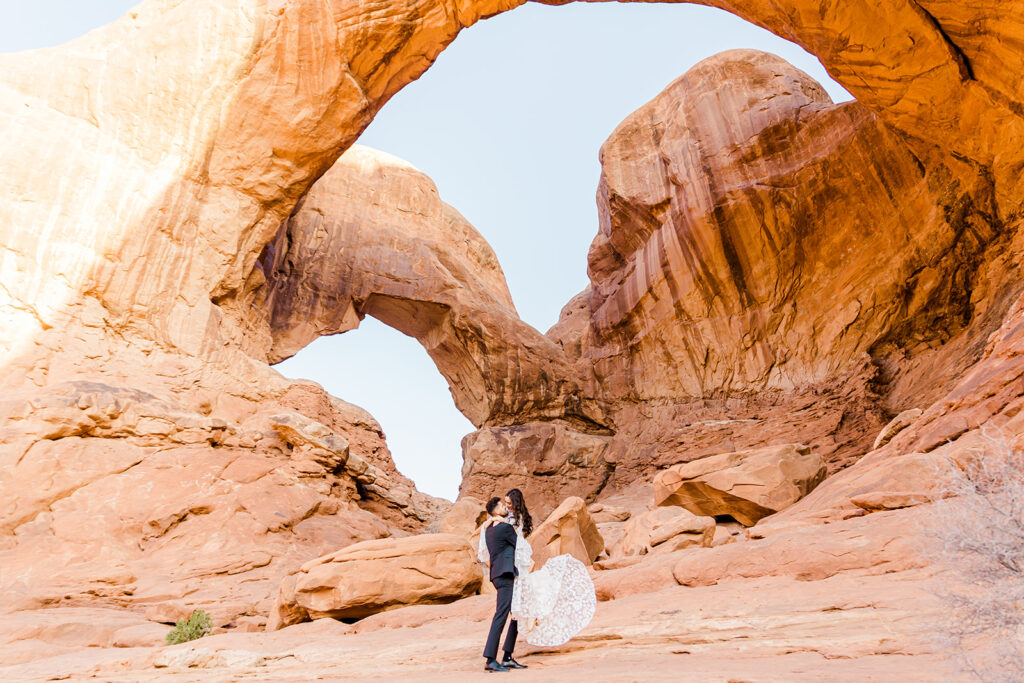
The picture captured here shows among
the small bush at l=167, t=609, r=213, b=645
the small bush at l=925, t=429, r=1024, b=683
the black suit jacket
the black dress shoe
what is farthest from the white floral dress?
the small bush at l=167, t=609, r=213, b=645

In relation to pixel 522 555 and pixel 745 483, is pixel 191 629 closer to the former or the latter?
pixel 522 555

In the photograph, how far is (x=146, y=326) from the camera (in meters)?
17.1

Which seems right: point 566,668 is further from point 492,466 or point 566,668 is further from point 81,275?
point 492,466

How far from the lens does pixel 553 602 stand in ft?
20.2

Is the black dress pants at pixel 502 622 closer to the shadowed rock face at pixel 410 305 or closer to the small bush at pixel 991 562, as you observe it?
the small bush at pixel 991 562

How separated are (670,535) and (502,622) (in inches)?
225

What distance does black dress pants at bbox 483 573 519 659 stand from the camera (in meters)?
5.91

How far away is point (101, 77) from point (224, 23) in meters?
3.30

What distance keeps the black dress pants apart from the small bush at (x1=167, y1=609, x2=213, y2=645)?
224 inches

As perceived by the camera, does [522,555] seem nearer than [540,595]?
No

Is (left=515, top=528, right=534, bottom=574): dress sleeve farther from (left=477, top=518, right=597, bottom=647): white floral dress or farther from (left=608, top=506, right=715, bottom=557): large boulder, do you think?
(left=608, top=506, right=715, bottom=557): large boulder

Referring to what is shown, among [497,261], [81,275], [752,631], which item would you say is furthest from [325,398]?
[752,631]

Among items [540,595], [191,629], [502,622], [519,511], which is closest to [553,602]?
[540,595]

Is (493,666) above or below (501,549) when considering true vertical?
below
